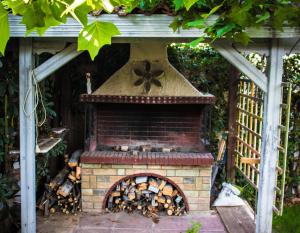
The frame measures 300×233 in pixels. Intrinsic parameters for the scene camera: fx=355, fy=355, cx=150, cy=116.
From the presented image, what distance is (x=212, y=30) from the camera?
219 centimetres

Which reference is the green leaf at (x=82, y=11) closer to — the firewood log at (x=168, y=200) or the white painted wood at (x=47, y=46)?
the white painted wood at (x=47, y=46)

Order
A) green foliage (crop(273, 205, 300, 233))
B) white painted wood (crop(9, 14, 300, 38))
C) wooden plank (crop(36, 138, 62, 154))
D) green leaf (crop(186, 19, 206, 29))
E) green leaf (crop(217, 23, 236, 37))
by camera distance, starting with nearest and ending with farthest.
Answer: green leaf (crop(217, 23, 236, 37))
green leaf (crop(186, 19, 206, 29))
white painted wood (crop(9, 14, 300, 38))
wooden plank (crop(36, 138, 62, 154))
green foliage (crop(273, 205, 300, 233))

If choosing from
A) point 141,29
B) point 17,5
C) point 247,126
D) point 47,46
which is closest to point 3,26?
point 17,5

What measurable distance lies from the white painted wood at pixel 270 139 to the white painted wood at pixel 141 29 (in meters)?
0.25

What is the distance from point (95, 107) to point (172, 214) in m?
1.68

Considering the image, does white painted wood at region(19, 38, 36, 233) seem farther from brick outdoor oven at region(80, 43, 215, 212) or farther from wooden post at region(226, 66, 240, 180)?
wooden post at region(226, 66, 240, 180)

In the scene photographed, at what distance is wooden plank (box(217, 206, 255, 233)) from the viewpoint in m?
3.91

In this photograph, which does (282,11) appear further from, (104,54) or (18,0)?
(104,54)

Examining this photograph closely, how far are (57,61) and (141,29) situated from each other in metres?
0.83

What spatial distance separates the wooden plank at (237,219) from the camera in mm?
3908

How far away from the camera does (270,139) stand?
10.8ft

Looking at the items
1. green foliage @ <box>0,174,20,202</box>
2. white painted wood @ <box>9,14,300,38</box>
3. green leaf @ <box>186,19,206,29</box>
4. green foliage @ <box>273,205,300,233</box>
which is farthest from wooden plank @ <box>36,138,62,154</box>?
green foliage @ <box>273,205,300,233</box>

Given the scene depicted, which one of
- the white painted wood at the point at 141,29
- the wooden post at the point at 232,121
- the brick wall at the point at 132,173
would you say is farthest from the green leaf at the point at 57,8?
the wooden post at the point at 232,121

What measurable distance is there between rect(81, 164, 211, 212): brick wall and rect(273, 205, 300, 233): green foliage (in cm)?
87
